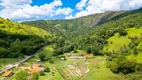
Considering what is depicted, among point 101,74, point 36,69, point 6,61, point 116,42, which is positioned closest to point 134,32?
point 116,42

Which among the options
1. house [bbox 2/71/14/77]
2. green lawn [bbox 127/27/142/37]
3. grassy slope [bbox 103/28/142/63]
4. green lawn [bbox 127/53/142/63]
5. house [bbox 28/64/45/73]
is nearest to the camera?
house [bbox 2/71/14/77]

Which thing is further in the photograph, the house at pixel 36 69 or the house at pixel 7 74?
the house at pixel 36 69

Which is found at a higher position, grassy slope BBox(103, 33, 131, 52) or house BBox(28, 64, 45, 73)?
grassy slope BBox(103, 33, 131, 52)

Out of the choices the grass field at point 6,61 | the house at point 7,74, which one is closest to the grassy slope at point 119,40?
the grass field at point 6,61

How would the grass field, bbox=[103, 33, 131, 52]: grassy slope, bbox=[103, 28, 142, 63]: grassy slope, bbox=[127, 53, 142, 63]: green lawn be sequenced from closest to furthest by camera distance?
bbox=[127, 53, 142, 63]: green lawn, the grass field, bbox=[103, 33, 131, 52]: grassy slope, bbox=[103, 28, 142, 63]: grassy slope

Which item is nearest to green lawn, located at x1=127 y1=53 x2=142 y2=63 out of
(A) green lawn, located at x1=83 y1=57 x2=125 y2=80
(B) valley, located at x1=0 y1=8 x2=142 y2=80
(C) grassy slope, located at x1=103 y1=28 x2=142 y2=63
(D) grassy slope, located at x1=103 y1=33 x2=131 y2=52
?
(B) valley, located at x1=0 y1=8 x2=142 y2=80

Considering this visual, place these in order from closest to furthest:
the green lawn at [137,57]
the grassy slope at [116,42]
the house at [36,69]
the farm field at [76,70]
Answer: the farm field at [76,70]
the house at [36,69]
the green lawn at [137,57]
the grassy slope at [116,42]

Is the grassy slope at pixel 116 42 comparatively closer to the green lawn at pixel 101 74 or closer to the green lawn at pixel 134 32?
the green lawn at pixel 134 32

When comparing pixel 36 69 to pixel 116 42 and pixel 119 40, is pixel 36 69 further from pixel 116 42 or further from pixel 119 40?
pixel 119 40

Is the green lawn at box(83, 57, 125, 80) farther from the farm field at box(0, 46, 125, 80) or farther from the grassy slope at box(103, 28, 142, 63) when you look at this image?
the grassy slope at box(103, 28, 142, 63)

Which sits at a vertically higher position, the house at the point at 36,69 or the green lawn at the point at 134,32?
the green lawn at the point at 134,32

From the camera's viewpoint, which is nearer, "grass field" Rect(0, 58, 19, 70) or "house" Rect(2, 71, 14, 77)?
"house" Rect(2, 71, 14, 77)
